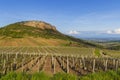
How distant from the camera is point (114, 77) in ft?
62.3

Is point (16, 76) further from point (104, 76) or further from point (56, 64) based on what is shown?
point (56, 64)

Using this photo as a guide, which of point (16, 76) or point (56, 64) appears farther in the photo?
point (56, 64)

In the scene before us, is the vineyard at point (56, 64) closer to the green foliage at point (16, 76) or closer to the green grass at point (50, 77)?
the green foliage at point (16, 76)

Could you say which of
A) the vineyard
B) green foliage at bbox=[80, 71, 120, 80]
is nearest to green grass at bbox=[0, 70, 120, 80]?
green foliage at bbox=[80, 71, 120, 80]

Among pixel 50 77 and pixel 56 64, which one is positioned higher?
pixel 50 77

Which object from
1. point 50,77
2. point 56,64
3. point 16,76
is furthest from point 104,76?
point 56,64

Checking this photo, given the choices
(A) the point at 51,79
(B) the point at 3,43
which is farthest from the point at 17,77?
(B) the point at 3,43

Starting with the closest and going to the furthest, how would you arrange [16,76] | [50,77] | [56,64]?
[16,76], [50,77], [56,64]

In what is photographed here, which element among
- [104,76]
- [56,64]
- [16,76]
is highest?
[16,76]

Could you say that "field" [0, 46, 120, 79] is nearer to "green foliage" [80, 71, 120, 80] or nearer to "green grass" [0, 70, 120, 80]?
"green foliage" [80, 71, 120, 80]

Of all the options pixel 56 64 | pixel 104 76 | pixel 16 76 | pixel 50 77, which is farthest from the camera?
pixel 56 64

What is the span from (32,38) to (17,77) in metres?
113

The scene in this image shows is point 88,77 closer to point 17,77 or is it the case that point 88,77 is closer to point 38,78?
point 38,78

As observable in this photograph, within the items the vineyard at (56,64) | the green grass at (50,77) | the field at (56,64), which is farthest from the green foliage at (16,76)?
the vineyard at (56,64)
